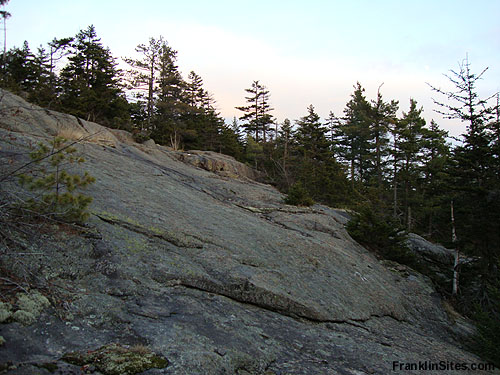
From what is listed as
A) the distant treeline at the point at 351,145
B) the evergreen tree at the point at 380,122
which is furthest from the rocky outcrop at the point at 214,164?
the evergreen tree at the point at 380,122

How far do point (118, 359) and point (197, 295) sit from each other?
6.26 feet

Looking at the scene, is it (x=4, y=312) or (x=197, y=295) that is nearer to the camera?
(x=4, y=312)

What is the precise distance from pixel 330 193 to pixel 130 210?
72.1 feet

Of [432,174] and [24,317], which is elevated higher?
[432,174]

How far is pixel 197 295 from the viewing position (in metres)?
4.73

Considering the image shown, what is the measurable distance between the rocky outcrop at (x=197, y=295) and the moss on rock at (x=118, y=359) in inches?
1.2

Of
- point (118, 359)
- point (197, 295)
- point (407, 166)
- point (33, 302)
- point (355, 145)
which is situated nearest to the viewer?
point (118, 359)

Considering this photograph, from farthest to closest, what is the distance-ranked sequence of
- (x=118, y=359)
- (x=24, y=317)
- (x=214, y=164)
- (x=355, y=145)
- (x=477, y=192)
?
(x=355, y=145)
(x=214, y=164)
(x=477, y=192)
(x=24, y=317)
(x=118, y=359)

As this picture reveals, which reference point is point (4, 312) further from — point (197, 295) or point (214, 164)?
point (214, 164)

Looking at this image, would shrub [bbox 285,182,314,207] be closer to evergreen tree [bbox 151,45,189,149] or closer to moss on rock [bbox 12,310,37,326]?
moss on rock [bbox 12,310,37,326]

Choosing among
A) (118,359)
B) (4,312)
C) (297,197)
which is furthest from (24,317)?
(297,197)

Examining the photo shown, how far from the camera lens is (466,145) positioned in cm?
1326

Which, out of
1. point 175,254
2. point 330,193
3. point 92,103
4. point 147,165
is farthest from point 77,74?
point 175,254

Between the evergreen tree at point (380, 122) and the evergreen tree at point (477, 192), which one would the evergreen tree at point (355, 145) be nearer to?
the evergreen tree at point (380, 122)
